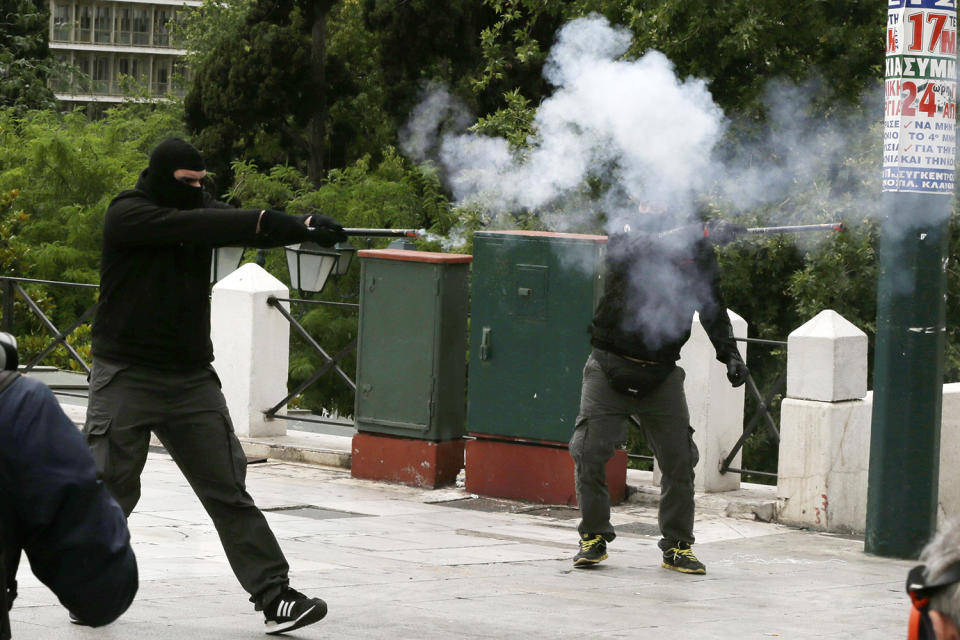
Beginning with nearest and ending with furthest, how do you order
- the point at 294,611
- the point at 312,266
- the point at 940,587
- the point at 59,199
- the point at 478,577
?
the point at 940,587
the point at 294,611
the point at 478,577
the point at 312,266
the point at 59,199

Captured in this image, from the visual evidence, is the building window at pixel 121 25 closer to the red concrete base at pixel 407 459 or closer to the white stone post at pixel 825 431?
the red concrete base at pixel 407 459

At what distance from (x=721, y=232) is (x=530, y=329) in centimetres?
190

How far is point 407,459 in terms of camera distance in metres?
9.59

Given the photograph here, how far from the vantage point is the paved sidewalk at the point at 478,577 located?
5.80 m

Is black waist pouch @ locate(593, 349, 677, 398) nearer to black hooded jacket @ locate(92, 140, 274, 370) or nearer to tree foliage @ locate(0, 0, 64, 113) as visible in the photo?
black hooded jacket @ locate(92, 140, 274, 370)

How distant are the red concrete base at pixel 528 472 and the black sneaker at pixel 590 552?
1774 millimetres

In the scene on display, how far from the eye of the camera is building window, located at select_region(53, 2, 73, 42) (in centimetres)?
9350

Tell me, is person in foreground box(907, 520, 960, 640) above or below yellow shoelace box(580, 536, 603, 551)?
above

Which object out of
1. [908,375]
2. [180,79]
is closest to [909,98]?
[908,375]

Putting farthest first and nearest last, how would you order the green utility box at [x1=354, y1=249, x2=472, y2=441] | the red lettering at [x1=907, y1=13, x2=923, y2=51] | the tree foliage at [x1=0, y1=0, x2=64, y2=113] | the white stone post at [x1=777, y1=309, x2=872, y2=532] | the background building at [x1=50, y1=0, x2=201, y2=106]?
the background building at [x1=50, y1=0, x2=201, y2=106] → the tree foliage at [x1=0, y1=0, x2=64, y2=113] → the green utility box at [x1=354, y1=249, x2=472, y2=441] → the white stone post at [x1=777, y1=309, x2=872, y2=532] → the red lettering at [x1=907, y1=13, x2=923, y2=51]

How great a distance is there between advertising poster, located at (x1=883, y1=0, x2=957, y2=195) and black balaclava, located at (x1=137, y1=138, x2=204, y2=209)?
367cm

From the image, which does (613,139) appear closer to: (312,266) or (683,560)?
(683,560)

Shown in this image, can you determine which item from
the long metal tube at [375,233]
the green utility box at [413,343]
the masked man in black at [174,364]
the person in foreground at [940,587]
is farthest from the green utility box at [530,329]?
the person in foreground at [940,587]

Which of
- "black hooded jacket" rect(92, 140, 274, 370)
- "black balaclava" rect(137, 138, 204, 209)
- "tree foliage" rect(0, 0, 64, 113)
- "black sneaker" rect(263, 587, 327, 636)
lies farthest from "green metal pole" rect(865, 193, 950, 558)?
"tree foliage" rect(0, 0, 64, 113)
